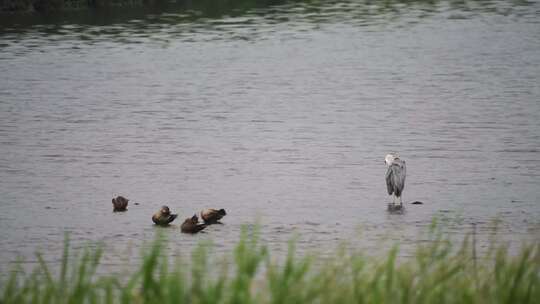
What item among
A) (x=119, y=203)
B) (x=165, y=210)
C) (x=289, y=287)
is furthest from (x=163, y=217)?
(x=289, y=287)

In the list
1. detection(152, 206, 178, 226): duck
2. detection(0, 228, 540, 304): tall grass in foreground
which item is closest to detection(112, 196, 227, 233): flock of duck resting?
detection(152, 206, 178, 226): duck

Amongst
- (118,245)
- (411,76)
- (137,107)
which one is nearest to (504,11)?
(411,76)

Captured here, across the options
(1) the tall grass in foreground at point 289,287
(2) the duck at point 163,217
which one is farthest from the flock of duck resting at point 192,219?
(1) the tall grass in foreground at point 289,287

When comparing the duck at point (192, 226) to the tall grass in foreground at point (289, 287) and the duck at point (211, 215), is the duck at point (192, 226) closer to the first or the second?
the duck at point (211, 215)

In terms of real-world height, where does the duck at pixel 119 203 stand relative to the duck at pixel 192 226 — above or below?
above

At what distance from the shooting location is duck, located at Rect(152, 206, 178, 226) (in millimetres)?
13414

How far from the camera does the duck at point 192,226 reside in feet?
42.8

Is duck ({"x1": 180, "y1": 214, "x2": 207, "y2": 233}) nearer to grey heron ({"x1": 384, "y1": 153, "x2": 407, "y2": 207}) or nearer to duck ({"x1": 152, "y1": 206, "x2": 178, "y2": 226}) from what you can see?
duck ({"x1": 152, "y1": 206, "x2": 178, "y2": 226})

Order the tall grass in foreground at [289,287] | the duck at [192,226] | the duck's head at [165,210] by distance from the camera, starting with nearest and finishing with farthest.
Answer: the tall grass in foreground at [289,287]
the duck at [192,226]
the duck's head at [165,210]

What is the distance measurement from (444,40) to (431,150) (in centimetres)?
1642

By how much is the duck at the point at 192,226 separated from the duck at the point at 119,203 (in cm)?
159

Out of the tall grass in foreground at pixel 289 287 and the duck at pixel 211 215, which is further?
the duck at pixel 211 215

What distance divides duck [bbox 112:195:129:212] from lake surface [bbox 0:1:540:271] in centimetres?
13

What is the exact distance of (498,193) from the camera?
1507cm
